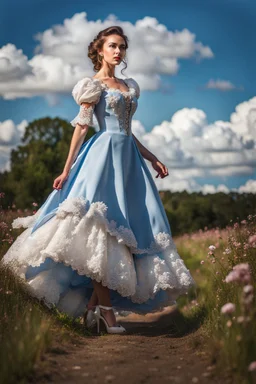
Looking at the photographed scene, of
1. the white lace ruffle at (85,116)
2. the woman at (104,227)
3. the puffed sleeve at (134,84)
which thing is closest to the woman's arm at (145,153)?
the woman at (104,227)

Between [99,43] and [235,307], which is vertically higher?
[99,43]

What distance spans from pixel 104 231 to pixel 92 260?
0.93 feet

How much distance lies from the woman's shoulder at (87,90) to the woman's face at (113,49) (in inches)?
12.6

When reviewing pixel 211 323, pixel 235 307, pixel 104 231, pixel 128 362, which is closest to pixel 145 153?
pixel 104 231

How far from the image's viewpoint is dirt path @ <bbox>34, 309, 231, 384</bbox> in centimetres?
355

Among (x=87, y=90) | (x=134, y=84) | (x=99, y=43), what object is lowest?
(x=87, y=90)

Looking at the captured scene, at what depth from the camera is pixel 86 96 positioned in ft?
17.9

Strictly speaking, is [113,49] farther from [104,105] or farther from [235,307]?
[235,307]

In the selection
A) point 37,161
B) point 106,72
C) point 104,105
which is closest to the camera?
point 104,105

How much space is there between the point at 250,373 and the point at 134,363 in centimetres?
94

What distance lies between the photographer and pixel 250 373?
3291 millimetres

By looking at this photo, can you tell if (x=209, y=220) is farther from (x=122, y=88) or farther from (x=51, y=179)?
(x=122, y=88)

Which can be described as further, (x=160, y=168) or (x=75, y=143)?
(x=160, y=168)

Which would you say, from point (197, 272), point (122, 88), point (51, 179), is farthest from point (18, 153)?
point (122, 88)
